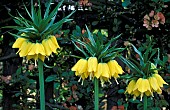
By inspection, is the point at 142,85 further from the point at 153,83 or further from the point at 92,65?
the point at 92,65

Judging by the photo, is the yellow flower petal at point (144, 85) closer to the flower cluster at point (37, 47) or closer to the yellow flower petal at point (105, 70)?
the yellow flower petal at point (105, 70)

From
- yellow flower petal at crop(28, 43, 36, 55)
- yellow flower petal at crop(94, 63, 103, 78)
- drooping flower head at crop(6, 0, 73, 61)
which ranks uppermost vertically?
drooping flower head at crop(6, 0, 73, 61)

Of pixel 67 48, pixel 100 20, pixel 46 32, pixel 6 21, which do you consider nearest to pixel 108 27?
pixel 100 20

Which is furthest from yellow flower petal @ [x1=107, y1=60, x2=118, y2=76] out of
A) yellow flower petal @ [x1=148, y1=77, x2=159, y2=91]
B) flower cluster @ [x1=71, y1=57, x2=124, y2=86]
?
yellow flower petal @ [x1=148, y1=77, x2=159, y2=91]

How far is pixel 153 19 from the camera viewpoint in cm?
169

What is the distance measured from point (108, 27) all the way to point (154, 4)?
299 mm

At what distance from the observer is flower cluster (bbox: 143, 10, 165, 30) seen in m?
1.68

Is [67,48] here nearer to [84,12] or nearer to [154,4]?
[84,12]

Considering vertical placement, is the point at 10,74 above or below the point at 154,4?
below

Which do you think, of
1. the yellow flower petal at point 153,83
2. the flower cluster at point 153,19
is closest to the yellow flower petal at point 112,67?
the yellow flower petal at point 153,83

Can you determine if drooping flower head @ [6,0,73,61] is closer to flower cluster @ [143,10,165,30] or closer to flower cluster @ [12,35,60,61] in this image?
flower cluster @ [12,35,60,61]

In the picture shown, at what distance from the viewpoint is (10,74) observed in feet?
6.66

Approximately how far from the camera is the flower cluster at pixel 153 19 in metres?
1.68

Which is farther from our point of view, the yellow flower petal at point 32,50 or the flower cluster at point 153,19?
the flower cluster at point 153,19
